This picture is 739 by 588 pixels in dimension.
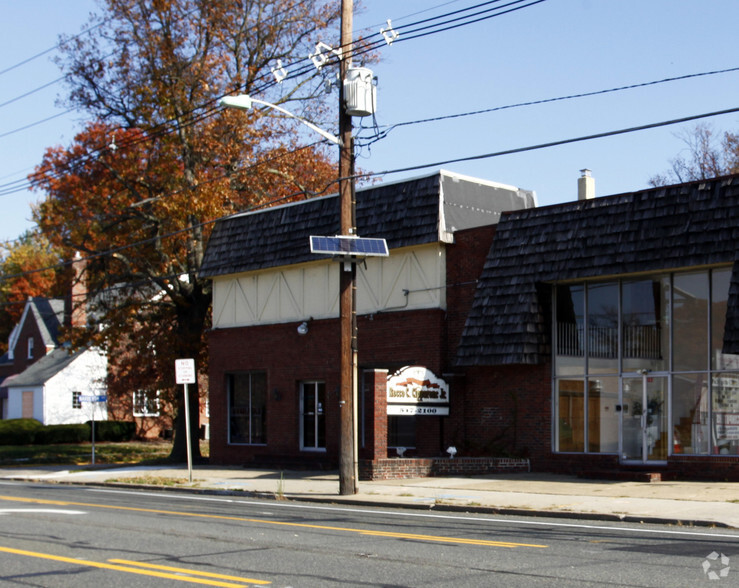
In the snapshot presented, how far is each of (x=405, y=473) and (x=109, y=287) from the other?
50.6 feet

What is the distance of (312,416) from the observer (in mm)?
28375

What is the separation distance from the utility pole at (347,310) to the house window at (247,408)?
1139 cm

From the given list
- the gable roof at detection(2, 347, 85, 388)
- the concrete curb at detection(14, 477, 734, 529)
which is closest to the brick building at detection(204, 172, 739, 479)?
the concrete curb at detection(14, 477, 734, 529)

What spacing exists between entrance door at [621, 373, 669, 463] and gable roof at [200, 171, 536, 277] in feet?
20.3

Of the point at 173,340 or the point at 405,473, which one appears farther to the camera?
the point at 173,340

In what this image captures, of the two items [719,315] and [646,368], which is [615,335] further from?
[719,315]

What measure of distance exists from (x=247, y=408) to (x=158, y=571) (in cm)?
2137

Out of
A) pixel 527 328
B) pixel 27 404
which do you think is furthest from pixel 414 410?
pixel 27 404

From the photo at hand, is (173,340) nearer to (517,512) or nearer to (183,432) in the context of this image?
(183,432)

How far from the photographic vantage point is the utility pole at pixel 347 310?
18.8 metres

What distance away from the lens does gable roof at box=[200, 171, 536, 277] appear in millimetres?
24953

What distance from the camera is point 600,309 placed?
2233 centimetres

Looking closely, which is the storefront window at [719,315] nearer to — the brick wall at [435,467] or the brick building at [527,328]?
the brick building at [527,328]

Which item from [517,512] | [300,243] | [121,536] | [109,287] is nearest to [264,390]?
[300,243]
